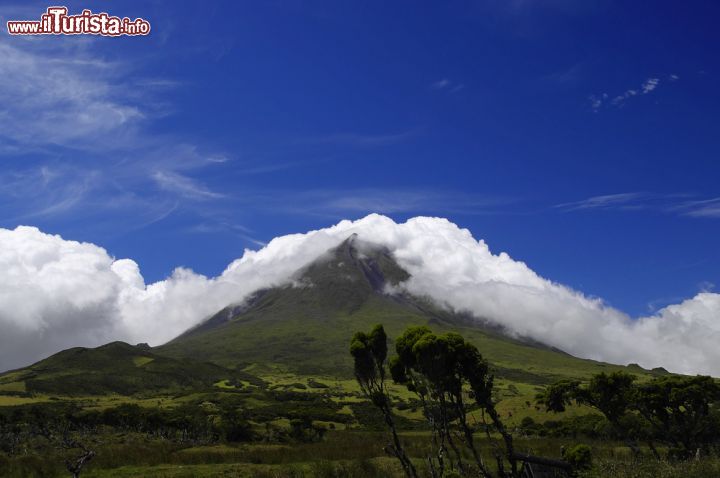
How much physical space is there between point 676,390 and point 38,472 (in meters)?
40.0

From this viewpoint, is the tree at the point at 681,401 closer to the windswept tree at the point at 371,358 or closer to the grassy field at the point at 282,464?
the grassy field at the point at 282,464

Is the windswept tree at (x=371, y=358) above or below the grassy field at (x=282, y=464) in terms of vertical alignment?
above

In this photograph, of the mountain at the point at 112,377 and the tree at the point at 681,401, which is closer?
the tree at the point at 681,401

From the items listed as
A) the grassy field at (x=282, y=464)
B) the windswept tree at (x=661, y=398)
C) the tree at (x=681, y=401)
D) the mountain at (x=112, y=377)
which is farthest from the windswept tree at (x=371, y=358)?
the mountain at (x=112, y=377)

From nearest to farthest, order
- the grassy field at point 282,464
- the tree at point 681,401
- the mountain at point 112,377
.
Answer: the grassy field at point 282,464, the tree at point 681,401, the mountain at point 112,377

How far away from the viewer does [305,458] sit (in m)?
35.6

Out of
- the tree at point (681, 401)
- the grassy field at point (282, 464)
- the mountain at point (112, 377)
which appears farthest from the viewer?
the mountain at point (112, 377)

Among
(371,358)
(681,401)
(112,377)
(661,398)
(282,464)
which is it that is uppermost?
(371,358)

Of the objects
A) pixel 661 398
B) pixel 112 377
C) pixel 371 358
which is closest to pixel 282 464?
pixel 371 358

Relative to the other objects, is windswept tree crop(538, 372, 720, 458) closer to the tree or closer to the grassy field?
the tree

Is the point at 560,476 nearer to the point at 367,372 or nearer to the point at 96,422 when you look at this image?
the point at 367,372

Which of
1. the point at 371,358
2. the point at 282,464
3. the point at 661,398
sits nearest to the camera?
the point at 371,358

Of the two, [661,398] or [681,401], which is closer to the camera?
[681,401]

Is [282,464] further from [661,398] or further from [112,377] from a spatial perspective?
[112,377]
